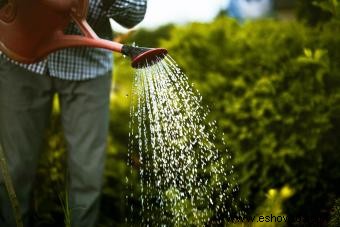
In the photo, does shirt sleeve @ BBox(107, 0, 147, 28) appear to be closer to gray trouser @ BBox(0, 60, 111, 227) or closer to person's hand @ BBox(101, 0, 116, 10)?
person's hand @ BBox(101, 0, 116, 10)

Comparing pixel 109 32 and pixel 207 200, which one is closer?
pixel 109 32

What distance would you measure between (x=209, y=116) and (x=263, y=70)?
1.62ft

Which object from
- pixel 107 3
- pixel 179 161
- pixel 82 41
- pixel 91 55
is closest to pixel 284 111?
pixel 179 161

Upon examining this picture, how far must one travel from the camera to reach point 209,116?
353 centimetres

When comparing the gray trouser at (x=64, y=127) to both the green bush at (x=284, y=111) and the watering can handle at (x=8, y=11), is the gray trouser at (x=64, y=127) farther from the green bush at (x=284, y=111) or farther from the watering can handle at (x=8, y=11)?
the green bush at (x=284, y=111)

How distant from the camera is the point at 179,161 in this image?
8.75ft

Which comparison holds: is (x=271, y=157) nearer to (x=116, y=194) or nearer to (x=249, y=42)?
(x=249, y=42)

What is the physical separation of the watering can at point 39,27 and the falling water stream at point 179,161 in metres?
0.28

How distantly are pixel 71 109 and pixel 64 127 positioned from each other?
4.8 inches

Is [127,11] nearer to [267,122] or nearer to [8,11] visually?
[8,11]

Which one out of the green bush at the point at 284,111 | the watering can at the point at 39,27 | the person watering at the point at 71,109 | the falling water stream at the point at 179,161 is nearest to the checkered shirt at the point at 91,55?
the person watering at the point at 71,109

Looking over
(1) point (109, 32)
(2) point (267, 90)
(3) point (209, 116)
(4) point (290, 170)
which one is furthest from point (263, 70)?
(1) point (109, 32)

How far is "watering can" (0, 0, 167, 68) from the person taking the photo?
184 centimetres

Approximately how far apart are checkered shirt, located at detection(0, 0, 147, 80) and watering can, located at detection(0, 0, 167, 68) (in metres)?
0.38
